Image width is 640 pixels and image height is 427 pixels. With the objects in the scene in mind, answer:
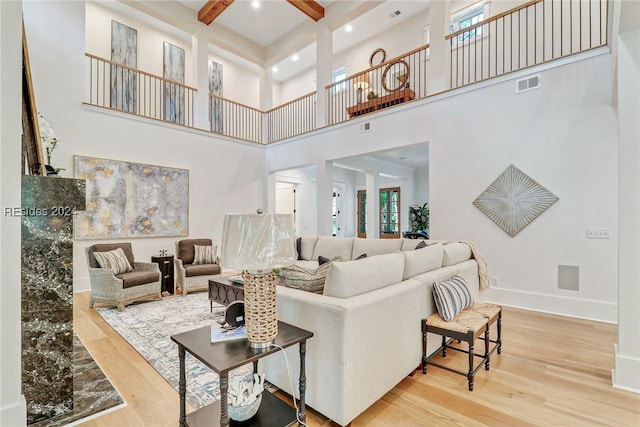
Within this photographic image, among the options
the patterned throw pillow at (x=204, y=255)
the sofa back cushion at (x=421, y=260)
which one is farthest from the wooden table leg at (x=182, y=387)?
the patterned throw pillow at (x=204, y=255)

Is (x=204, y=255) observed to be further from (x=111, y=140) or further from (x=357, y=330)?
(x=357, y=330)

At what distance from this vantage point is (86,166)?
517 centimetres

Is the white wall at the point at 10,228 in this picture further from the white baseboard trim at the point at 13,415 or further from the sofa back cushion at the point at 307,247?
the sofa back cushion at the point at 307,247

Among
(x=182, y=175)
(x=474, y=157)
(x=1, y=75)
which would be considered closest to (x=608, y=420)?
(x=474, y=157)

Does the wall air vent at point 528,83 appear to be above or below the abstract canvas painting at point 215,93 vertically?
below

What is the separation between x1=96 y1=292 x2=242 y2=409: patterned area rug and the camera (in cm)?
220

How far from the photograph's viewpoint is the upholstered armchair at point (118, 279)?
3980 mm

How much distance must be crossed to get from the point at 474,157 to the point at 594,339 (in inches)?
105

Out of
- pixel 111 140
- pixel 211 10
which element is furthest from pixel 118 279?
pixel 211 10

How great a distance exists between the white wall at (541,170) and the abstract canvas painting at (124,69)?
19.7 feet

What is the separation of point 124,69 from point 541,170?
799 centimetres

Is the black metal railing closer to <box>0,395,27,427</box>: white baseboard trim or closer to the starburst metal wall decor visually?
the starburst metal wall decor

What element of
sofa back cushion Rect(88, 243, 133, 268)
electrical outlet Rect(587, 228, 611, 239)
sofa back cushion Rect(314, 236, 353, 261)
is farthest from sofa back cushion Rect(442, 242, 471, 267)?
sofa back cushion Rect(88, 243, 133, 268)

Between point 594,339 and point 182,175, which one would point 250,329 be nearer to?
point 594,339
